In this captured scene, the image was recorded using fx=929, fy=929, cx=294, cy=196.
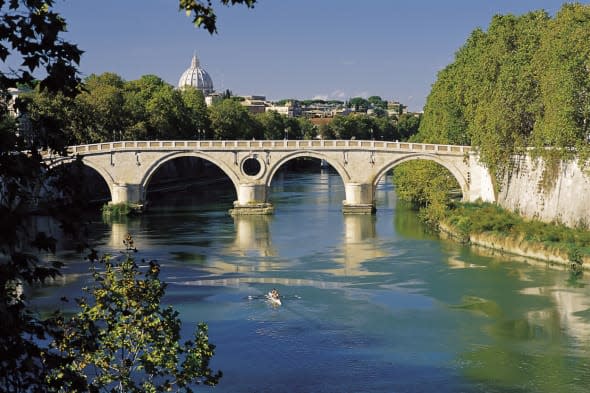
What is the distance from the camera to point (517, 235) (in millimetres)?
38656

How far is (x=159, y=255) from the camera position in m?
39.7

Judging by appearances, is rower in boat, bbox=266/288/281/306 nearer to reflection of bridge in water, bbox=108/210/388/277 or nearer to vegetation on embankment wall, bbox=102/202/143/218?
reflection of bridge in water, bbox=108/210/388/277

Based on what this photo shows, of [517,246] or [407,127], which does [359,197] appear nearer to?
[517,246]

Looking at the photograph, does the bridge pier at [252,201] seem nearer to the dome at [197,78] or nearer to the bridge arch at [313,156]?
the bridge arch at [313,156]

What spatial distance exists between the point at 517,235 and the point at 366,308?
12581mm

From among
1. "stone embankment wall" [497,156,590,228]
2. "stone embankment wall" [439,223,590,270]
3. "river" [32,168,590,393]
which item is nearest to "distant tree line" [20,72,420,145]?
"river" [32,168,590,393]

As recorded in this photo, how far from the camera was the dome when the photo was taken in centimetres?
18502

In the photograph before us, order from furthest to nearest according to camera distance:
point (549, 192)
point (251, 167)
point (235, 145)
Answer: point (251, 167) < point (235, 145) < point (549, 192)

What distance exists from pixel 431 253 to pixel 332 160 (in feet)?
60.6

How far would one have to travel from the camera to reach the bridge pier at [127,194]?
189 ft

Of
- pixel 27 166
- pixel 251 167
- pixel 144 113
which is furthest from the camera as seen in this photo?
pixel 251 167

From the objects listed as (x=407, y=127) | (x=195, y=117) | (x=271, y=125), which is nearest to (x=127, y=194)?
(x=195, y=117)

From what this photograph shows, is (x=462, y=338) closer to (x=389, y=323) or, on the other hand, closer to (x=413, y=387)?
(x=389, y=323)

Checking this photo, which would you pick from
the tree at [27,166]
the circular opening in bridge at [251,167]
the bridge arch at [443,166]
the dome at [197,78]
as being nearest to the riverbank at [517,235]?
the bridge arch at [443,166]
